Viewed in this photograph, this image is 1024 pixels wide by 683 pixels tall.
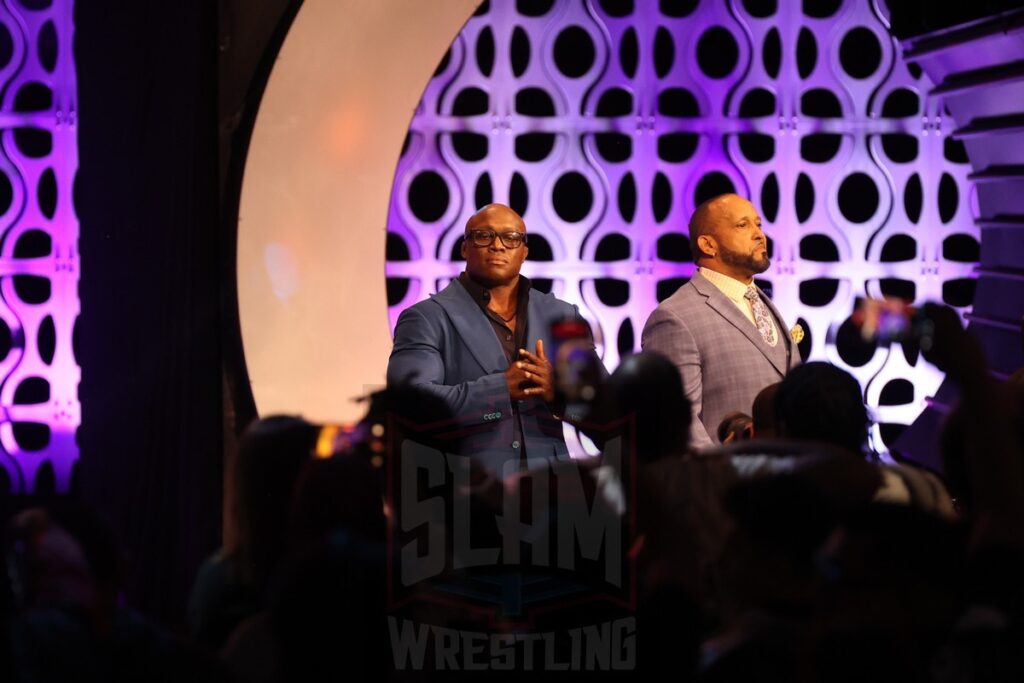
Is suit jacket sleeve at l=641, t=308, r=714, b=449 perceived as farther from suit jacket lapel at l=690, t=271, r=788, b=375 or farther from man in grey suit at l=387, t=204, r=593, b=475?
man in grey suit at l=387, t=204, r=593, b=475

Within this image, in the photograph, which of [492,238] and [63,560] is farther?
[492,238]

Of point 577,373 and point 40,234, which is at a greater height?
point 40,234

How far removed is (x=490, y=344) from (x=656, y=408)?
1425mm

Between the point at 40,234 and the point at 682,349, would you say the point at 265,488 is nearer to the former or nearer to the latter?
the point at 682,349

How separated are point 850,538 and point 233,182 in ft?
9.78

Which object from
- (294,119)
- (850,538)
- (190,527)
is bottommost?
(190,527)

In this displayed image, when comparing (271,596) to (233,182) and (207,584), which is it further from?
(233,182)

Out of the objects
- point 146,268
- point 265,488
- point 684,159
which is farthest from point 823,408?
point 684,159

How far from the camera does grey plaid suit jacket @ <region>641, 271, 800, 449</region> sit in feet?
13.0

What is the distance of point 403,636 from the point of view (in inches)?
95.1

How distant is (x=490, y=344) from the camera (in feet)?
12.9

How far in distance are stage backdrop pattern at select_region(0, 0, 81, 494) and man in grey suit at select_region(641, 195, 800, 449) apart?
8.34ft

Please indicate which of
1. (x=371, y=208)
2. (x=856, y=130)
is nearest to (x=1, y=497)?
(x=371, y=208)

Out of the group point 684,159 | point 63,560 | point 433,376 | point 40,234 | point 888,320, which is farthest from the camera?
point 684,159
